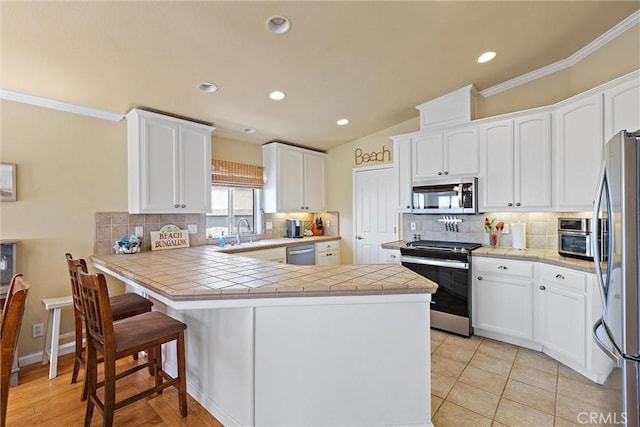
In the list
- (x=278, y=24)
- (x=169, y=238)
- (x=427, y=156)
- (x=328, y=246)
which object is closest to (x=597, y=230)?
(x=427, y=156)

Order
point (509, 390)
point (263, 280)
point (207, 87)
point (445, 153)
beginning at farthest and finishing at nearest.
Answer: point (445, 153), point (207, 87), point (509, 390), point (263, 280)

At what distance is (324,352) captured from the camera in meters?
1.60

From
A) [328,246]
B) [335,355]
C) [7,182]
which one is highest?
[7,182]

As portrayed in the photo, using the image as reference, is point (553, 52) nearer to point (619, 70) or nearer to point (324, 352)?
point (619, 70)

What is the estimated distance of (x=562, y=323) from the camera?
2.44 m

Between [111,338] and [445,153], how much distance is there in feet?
11.5

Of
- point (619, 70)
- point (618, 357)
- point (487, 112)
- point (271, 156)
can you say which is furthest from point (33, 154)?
point (619, 70)

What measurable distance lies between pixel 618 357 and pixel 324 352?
1439mm

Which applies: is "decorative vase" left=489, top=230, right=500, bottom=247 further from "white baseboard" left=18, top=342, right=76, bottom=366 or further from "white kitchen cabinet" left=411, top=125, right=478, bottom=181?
"white baseboard" left=18, top=342, right=76, bottom=366

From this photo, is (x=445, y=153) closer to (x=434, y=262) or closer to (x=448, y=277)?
(x=434, y=262)

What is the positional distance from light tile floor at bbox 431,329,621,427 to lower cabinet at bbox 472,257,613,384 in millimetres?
140

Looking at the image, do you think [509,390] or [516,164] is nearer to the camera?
[509,390]

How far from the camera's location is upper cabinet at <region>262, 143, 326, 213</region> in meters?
4.33

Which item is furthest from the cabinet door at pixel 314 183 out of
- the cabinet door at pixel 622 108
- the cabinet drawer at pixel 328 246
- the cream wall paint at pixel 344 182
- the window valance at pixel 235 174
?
the cabinet door at pixel 622 108
